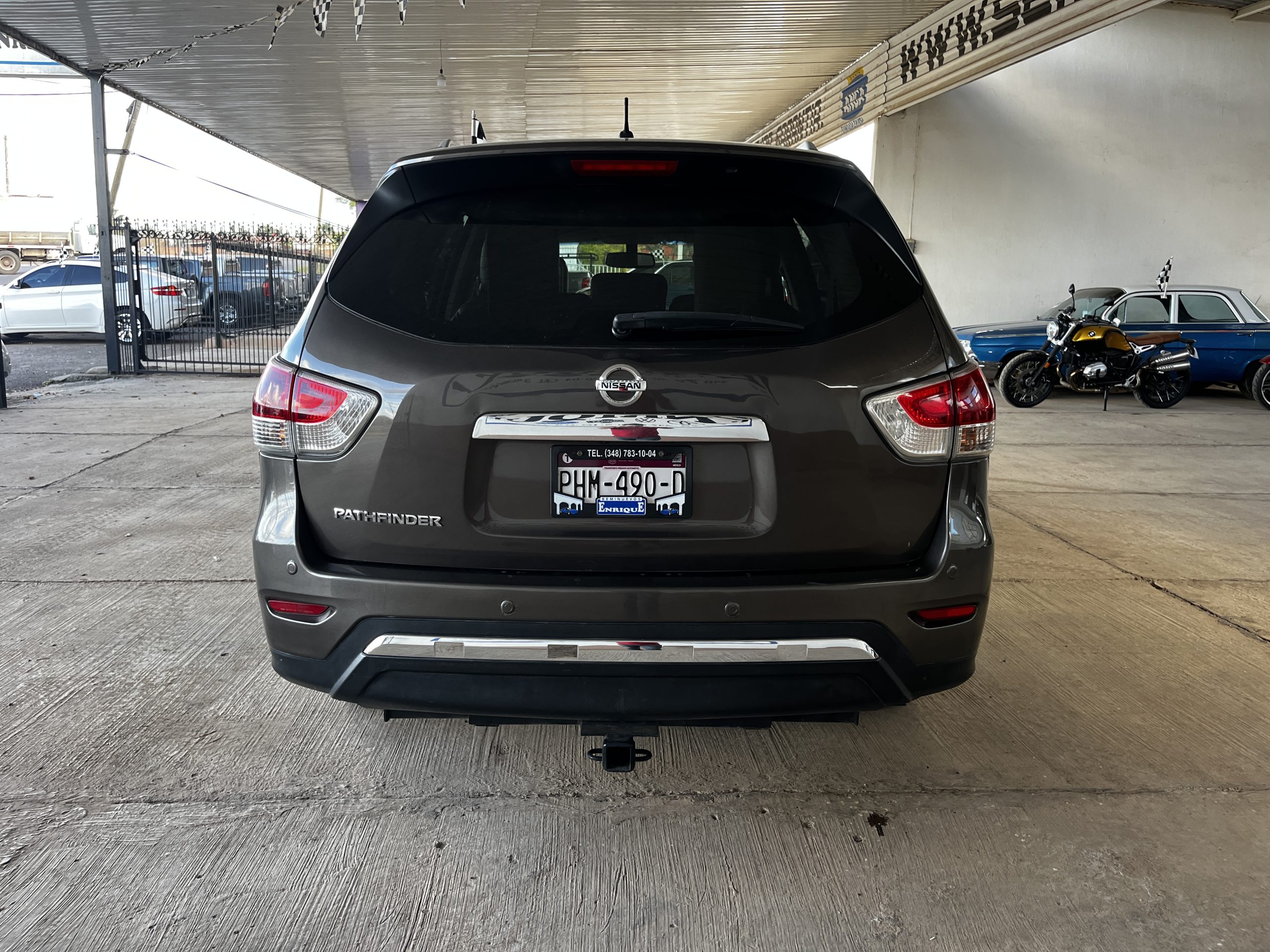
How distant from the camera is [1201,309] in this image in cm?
1297

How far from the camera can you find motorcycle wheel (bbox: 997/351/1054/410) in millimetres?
12070

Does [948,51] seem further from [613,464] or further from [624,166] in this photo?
[613,464]

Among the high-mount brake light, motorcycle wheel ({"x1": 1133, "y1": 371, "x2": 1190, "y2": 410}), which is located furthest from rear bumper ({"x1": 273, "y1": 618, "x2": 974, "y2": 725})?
motorcycle wheel ({"x1": 1133, "y1": 371, "x2": 1190, "y2": 410})

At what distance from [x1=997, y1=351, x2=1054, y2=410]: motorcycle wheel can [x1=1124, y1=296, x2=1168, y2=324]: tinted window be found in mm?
1931

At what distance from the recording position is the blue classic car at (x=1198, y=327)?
12.8 meters

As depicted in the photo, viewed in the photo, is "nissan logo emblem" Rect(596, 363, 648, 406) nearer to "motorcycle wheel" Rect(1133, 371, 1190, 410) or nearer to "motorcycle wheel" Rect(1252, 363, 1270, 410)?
"motorcycle wheel" Rect(1133, 371, 1190, 410)

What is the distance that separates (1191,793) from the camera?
9.18ft

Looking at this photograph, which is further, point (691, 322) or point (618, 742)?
point (618, 742)

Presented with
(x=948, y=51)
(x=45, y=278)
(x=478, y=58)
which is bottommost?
(x=45, y=278)

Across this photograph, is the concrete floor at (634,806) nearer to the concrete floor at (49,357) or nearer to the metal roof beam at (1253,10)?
the concrete floor at (49,357)

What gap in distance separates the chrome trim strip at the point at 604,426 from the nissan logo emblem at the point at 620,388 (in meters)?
0.03

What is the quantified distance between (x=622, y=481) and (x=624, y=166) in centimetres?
80

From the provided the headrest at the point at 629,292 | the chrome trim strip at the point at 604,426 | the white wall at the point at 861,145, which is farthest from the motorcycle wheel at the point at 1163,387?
the chrome trim strip at the point at 604,426

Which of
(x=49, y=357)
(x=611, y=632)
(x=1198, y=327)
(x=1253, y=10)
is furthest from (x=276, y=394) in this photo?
(x=1253, y=10)
